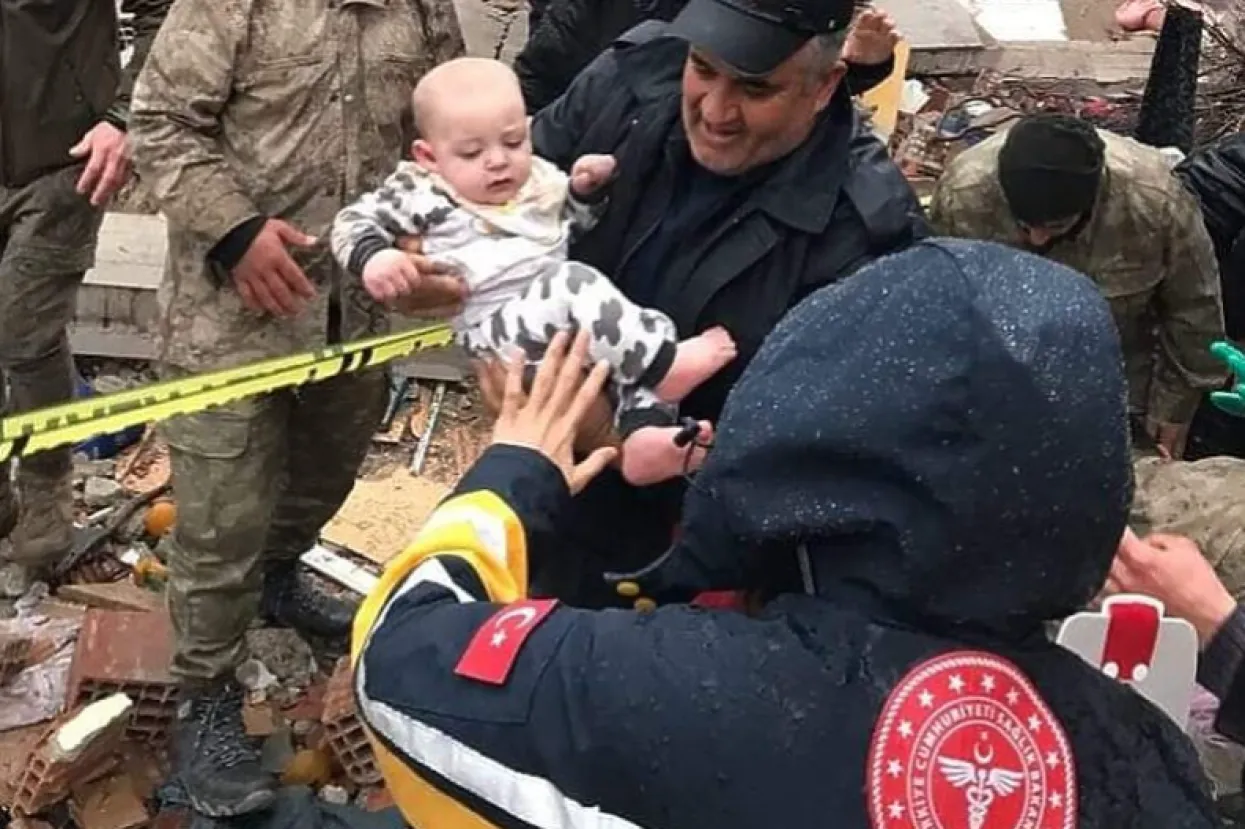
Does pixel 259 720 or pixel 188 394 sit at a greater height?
pixel 188 394

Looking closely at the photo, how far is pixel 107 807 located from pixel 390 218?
190 cm

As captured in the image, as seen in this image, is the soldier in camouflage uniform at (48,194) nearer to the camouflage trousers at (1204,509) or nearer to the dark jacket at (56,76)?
the dark jacket at (56,76)

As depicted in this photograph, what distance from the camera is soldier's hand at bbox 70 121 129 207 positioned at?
13.0ft

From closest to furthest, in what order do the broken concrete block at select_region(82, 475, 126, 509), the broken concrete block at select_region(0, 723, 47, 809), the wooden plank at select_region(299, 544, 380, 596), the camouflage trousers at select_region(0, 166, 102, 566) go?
the broken concrete block at select_region(0, 723, 47, 809)
the camouflage trousers at select_region(0, 166, 102, 566)
the wooden plank at select_region(299, 544, 380, 596)
the broken concrete block at select_region(82, 475, 126, 509)

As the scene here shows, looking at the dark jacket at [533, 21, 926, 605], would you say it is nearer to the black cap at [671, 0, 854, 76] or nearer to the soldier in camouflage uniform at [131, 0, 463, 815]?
the black cap at [671, 0, 854, 76]

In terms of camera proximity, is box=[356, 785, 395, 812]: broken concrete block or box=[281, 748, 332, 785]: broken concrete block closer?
box=[356, 785, 395, 812]: broken concrete block

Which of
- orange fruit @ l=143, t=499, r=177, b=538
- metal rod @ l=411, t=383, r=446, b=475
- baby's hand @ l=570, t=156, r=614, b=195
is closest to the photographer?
baby's hand @ l=570, t=156, r=614, b=195

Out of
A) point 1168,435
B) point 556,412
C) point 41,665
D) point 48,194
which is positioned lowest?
point 41,665

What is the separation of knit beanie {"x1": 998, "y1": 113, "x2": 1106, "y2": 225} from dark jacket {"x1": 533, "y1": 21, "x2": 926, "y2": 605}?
1529 millimetres

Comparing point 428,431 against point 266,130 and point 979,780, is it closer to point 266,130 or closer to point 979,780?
point 266,130

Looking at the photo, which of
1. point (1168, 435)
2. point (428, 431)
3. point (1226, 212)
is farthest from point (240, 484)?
point (1226, 212)

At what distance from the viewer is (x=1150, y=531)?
357cm

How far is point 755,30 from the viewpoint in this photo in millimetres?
2869

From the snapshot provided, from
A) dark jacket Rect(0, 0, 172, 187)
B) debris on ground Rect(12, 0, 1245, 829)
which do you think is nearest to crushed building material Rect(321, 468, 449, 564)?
debris on ground Rect(12, 0, 1245, 829)
